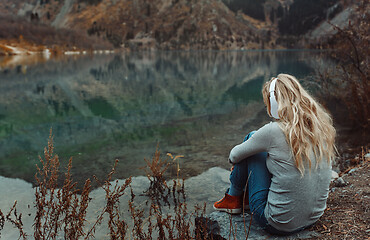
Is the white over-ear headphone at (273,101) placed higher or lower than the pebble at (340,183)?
higher

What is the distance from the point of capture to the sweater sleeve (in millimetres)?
3268

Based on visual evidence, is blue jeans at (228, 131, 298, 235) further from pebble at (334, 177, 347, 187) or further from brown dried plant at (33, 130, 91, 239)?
pebble at (334, 177, 347, 187)

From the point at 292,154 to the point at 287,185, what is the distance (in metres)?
0.33

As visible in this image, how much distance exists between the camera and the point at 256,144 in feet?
11.1

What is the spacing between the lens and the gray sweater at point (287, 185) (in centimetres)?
320

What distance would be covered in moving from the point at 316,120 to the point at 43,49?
107m

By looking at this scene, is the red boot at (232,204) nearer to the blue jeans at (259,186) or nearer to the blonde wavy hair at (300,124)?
the blue jeans at (259,186)

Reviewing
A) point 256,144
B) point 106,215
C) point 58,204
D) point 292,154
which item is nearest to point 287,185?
point 292,154

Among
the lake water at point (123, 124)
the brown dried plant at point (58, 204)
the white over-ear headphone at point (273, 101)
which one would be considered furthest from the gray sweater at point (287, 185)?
the lake water at point (123, 124)

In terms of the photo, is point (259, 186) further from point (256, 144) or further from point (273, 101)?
point (273, 101)

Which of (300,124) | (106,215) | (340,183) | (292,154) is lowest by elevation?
(106,215)

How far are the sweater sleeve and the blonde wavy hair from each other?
17 centimetres

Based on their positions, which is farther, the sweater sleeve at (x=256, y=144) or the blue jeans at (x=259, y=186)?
the blue jeans at (x=259, y=186)

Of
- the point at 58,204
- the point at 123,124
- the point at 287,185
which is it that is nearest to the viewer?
the point at 287,185
